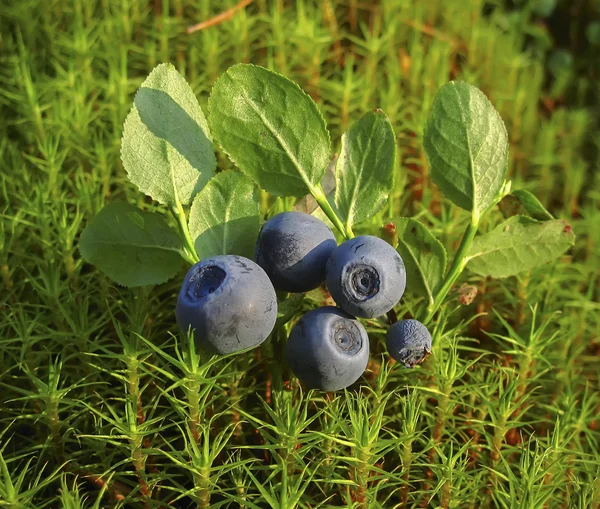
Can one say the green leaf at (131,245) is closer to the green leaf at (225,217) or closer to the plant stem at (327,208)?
the green leaf at (225,217)

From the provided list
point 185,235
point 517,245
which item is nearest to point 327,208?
point 185,235

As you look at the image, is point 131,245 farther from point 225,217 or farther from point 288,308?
point 288,308

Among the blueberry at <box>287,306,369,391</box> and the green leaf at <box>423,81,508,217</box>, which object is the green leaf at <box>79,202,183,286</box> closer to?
the blueberry at <box>287,306,369,391</box>

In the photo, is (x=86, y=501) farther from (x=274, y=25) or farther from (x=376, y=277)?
(x=274, y=25)

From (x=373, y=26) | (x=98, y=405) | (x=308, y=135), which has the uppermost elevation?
(x=308, y=135)

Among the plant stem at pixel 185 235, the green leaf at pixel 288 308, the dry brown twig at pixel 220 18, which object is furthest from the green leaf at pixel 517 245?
the dry brown twig at pixel 220 18

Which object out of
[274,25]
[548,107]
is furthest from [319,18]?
[548,107]
